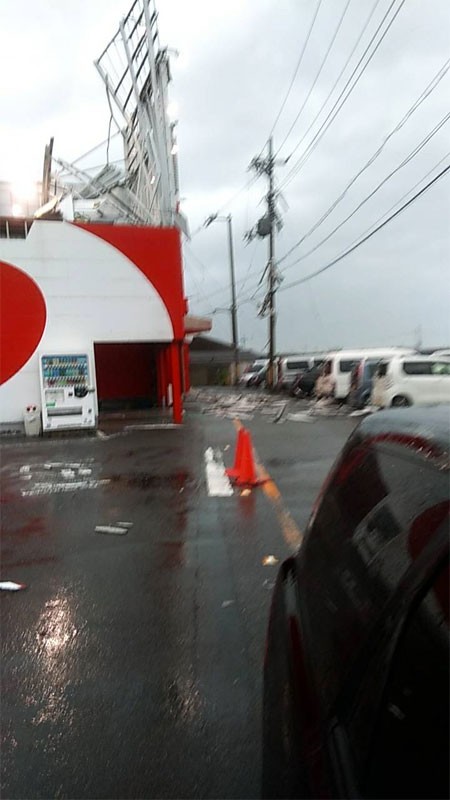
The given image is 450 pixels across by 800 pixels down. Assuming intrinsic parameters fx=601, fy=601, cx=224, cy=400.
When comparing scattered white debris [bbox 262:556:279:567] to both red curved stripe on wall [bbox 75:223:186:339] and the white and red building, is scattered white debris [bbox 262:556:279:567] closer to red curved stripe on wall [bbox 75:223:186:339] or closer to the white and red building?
the white and red building

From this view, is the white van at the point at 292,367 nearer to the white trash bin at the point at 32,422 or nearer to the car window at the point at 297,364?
the car window at the point at 297,364

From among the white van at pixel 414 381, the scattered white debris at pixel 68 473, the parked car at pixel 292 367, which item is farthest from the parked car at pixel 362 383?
the scattered white debris at pixel 68 473

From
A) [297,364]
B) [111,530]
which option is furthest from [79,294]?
[297,364]

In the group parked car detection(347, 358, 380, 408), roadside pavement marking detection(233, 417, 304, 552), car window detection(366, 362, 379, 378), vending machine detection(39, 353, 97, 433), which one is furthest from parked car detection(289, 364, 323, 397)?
roadside pavement marking detection(233, 417, 304, 552)

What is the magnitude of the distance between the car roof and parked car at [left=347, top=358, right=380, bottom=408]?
18051 mm

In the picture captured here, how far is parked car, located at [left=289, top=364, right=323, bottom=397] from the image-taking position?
2760cm

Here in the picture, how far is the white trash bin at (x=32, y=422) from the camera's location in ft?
51.8

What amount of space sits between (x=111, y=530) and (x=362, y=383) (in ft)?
49.7

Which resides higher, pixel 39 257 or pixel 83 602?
pixel 39 257

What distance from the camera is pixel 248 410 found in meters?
23.0

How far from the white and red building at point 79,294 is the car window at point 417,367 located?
22.4 feet

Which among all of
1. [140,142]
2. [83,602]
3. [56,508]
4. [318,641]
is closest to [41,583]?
[83,602]

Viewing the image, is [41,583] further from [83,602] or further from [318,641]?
[318,641]

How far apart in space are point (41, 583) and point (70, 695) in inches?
77.0
